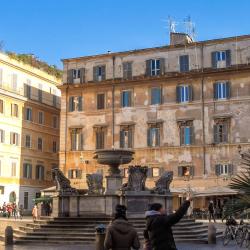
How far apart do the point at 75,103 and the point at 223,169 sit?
14516 millimetres

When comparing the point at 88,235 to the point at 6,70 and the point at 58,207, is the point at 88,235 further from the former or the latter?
the point at 6,70

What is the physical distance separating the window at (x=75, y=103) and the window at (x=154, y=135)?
22.9ft

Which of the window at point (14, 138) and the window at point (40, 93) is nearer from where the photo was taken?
the window at point (14, 138)

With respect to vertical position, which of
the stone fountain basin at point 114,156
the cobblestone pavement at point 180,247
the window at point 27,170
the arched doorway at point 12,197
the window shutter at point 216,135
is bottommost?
the cobblestone pavement at point 180,247

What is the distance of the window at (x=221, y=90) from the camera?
44.3 metres

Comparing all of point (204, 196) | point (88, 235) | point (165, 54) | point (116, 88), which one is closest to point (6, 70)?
point (116, 88)

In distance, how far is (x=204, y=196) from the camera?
4203cm

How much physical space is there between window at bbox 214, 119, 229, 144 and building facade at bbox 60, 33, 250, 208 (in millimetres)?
78

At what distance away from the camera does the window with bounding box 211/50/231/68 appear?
44.7 metres

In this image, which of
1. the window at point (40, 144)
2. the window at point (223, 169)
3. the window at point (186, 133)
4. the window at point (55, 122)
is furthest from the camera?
the window at point (55, 122)

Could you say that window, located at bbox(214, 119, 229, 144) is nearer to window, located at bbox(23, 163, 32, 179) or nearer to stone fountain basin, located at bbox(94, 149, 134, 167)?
window, located at bbox(23, 163, 32, 179)

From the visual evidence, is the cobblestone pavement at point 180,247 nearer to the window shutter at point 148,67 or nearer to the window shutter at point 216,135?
the window shutter at point 216,135

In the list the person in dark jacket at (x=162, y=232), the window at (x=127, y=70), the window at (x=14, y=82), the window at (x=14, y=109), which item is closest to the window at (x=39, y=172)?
the window at (x=14, y=109)

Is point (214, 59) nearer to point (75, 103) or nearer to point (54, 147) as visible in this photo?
point (75, 103)
